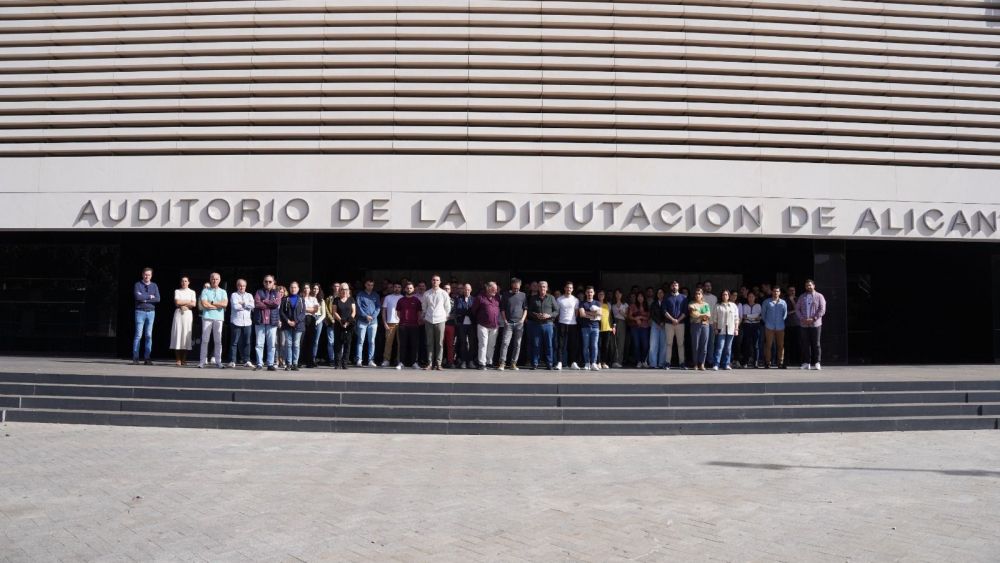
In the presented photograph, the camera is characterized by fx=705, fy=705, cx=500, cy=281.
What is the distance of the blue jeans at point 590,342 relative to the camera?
43.7 ft

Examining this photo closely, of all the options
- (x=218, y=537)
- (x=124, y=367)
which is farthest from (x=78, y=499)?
(x=124, y=367)

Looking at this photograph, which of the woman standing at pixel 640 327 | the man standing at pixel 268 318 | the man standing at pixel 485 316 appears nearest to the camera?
the man standing at pixel 268 318

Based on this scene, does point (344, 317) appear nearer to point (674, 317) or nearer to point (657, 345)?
point (657, 345)

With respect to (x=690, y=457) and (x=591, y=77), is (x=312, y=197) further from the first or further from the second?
(x=690, y=457)

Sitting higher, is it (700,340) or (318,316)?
(318,316)

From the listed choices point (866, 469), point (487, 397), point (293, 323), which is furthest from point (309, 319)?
point (866, 469)

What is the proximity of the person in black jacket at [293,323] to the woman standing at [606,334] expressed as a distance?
553cm

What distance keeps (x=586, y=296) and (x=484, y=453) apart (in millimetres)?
6289

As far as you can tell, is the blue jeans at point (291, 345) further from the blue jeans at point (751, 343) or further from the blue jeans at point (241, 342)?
A: the blue jeans at point (751, 343)

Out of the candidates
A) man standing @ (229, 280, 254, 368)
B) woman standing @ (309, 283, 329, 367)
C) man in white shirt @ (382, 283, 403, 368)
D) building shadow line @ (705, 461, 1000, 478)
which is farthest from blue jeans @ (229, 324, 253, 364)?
building shadow line @ (705, 461, 1000, 478)

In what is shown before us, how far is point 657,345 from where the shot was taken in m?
13.8

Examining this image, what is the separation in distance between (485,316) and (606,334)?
2778mm

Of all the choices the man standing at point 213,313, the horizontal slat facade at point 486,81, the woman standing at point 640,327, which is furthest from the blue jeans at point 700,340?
the man standing at point 213,313

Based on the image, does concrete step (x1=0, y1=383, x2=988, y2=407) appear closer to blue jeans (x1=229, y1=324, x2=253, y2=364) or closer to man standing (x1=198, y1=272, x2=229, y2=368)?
man standing (x1=198, y1=272, x2=229, y2=368)
